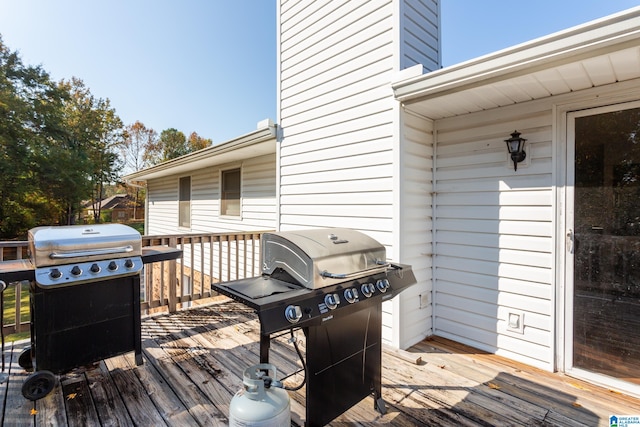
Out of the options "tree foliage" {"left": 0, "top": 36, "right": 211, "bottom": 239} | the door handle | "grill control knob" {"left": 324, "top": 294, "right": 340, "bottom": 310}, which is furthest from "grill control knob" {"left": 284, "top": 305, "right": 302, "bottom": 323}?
"tree foliage" {"left": 0, "top": 36, "right": 211, "bottom": 239}

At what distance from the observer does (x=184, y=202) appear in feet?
29.2

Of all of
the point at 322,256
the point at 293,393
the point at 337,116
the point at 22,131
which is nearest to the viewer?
the point at 322,256

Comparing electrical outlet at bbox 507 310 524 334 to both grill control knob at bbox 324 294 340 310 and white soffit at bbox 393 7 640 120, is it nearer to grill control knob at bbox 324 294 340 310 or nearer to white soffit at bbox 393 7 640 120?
white soffit at bbox 393 7 640 120

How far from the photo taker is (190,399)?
2160 mm

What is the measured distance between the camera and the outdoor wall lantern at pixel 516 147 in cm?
266

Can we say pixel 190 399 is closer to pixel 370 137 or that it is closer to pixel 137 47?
pixel 370 137

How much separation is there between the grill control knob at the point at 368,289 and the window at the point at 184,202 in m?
7.79

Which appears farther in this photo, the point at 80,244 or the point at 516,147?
the point at 516,147

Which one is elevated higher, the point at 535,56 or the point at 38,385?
the point at 535,56

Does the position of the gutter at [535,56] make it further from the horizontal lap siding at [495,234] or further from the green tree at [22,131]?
the green tree at [22,131]

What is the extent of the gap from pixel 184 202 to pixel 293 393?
25.5ft

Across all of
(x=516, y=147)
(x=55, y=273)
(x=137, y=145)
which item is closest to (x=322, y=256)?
(x=55, y=273)

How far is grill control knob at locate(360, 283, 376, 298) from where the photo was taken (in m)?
1.77

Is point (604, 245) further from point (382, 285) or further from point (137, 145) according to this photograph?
point (137, 145)
